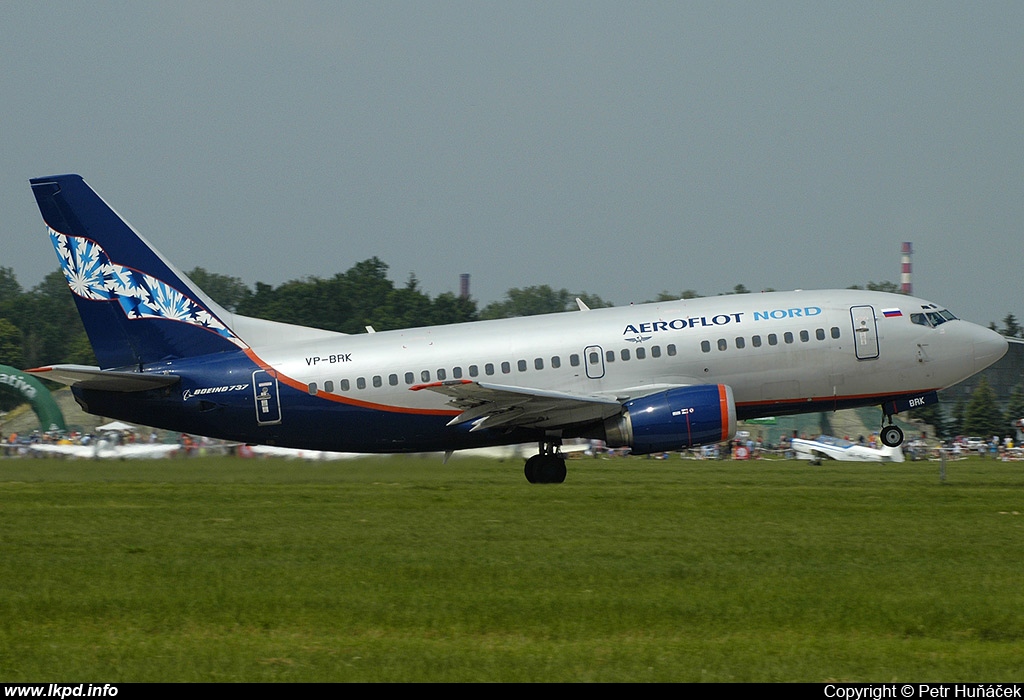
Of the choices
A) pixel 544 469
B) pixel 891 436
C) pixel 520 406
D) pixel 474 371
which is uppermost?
pixel 474 371

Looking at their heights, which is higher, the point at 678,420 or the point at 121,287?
the point at 121,287

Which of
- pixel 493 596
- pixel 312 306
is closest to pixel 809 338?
pixel 493 596

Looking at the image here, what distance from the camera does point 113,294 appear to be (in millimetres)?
27938

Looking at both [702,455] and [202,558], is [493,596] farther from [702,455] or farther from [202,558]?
[702,455]

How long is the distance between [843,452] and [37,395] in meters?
39.9

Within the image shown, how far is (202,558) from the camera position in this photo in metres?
14.6

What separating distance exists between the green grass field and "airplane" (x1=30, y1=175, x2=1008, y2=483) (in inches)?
159

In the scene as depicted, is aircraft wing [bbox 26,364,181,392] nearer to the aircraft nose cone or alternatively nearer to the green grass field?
the green grass field

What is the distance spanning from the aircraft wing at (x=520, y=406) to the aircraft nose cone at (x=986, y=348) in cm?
905

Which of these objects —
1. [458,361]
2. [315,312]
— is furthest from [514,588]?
[315,312]

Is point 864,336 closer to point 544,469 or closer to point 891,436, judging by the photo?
point 891,436

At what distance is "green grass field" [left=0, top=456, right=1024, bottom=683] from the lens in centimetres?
916

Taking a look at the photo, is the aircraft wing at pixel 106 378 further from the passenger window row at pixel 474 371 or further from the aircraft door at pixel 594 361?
the aircraft door at pixel 594 361

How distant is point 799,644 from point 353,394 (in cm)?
1852
